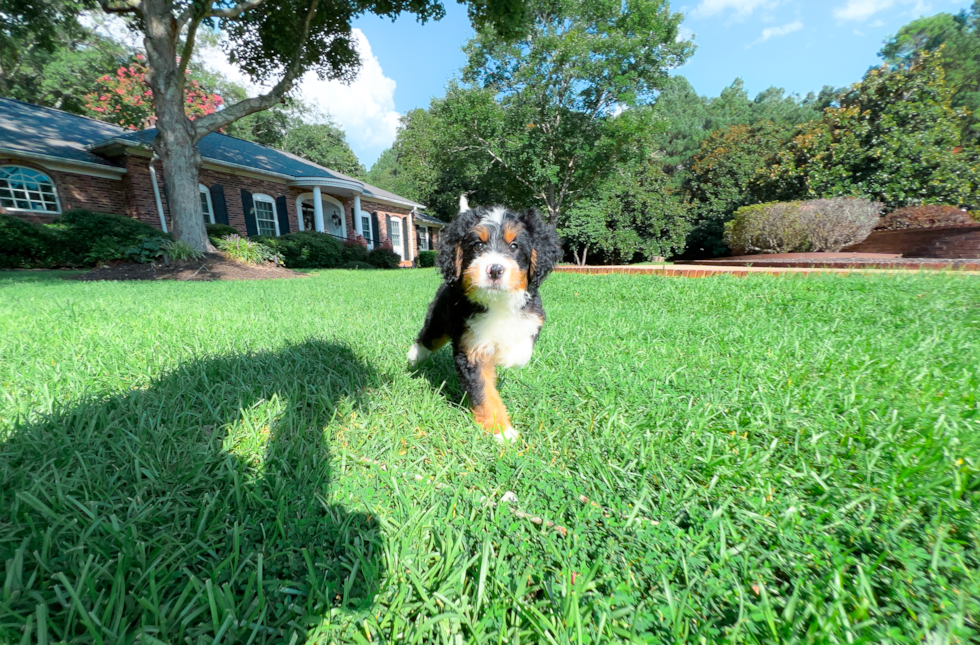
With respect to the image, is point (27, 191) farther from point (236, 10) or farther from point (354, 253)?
point (354, 253)

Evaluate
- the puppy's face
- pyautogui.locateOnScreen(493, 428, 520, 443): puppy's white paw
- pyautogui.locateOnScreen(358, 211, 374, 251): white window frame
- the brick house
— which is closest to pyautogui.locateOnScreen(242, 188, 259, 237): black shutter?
the brick house

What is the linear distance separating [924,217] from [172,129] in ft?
79.4

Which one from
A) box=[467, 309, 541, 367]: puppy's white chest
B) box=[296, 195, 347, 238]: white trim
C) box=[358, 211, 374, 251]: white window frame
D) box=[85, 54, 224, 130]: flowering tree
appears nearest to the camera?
box=[467, 309, 541, 367]: puppy's white chest

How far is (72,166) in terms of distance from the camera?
47.1 ft

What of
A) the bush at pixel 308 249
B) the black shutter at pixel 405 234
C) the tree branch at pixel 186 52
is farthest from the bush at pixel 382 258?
the tree branch at pixel 186 52

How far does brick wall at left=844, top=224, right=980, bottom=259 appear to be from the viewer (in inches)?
374

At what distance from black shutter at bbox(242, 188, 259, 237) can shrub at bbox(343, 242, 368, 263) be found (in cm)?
445

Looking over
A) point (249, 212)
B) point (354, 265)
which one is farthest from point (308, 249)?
point (249, 212)

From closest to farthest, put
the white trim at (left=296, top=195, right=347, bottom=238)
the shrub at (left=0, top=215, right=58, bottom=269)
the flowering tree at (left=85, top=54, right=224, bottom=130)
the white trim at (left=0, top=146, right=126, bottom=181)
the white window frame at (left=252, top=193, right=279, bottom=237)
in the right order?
the shrub at (left=0, top=215, right=58, bottom=269) → the white trim at (left=0, top=146, right=126, bottom=181) → the flowering tree at (left=85, top=54, right=224, bottom=130) → the white window frame at (left=252, top=193, right=279, bottom=237) → the white trim at (left=296, top=195, right=347, bottom=238)

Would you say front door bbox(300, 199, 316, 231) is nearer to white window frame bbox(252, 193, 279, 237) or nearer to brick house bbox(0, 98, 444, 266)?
brick house bbox(0, 98, 444, 266)

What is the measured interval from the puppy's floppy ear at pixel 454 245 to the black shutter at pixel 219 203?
65.2 ft

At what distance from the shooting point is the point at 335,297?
7.23 meters

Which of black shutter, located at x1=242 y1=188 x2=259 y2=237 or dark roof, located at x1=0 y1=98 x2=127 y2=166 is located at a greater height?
dark roof, located at x1=0 y1=98 x2=127 y2=166

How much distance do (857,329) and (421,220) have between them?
32.0 meters
